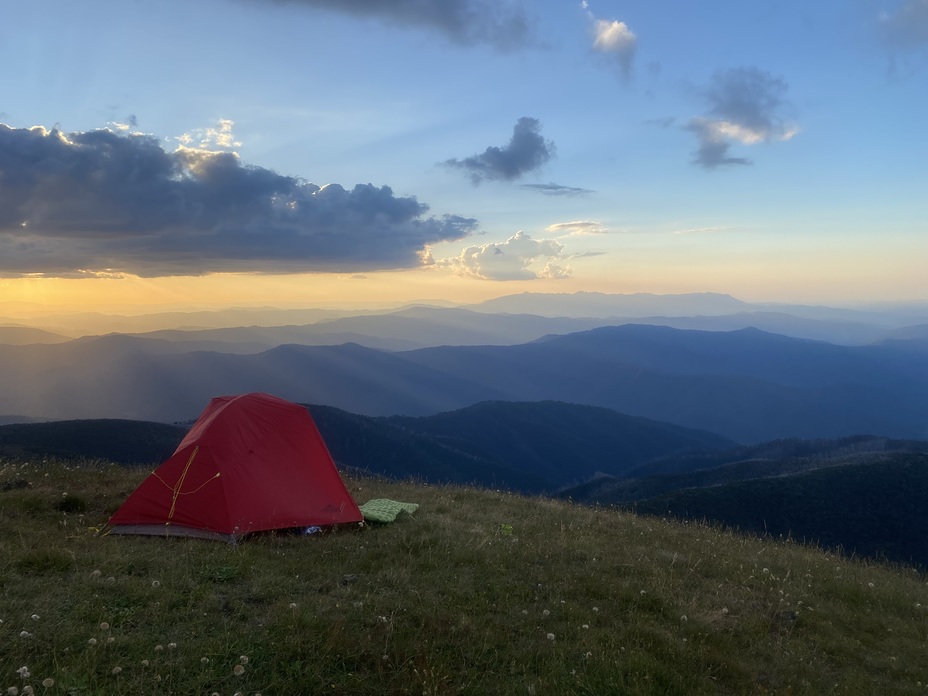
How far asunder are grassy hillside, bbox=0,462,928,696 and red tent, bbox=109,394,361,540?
565 millimetres

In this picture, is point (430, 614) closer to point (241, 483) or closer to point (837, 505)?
point (241, 483)

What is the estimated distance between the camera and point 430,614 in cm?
718

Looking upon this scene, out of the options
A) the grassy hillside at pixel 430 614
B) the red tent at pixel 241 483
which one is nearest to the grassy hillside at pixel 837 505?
the grassy hillside at pixel 430 614

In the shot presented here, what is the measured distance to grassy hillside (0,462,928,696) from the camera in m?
5.85

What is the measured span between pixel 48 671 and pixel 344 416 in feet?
591

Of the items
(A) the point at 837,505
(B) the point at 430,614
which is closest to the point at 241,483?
(B) the point at 430,614

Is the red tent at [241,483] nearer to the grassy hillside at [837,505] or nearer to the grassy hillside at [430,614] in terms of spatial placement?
the grassy hillside at [430,614]

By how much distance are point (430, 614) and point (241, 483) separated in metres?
5.30

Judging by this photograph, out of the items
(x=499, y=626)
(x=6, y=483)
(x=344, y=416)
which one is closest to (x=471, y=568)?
(x=499, y=626)

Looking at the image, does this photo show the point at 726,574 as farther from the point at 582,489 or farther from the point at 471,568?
the point at 582,489

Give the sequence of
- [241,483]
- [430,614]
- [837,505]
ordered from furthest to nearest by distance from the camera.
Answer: [837,505] < [241,483] < [430,614]

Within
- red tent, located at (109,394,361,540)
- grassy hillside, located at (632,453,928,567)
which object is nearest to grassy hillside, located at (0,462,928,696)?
red tent, located at (109,394,361,540)

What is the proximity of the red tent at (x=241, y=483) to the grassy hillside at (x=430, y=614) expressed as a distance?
56 cm

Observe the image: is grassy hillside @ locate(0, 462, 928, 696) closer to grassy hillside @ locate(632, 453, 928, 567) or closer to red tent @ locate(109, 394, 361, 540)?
red tent @ locate(109, 394, 361, 540)
